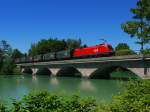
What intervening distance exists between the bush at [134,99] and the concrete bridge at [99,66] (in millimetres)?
26855

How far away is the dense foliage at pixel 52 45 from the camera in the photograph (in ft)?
376

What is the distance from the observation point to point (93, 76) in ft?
189

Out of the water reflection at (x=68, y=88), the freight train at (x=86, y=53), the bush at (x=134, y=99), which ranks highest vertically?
the freight train at (x=86, y=53)

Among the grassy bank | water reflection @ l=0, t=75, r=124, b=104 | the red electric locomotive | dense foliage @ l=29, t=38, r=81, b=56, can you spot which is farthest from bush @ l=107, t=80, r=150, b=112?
dense foliage @ l=29, t=38, r=81, b=56

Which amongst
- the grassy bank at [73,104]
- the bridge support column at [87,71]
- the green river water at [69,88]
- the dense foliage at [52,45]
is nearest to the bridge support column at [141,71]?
the green river water at [69,88]

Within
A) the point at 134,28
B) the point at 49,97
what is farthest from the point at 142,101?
the point at 134,28

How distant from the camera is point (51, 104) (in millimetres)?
6074

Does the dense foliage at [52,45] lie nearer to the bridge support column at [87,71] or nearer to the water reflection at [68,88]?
the bridge support column at [87,71]

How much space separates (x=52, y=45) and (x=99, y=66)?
62.3 m

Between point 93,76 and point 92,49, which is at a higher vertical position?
point 92,49

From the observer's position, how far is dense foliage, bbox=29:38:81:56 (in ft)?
376

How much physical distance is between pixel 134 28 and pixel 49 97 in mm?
34808

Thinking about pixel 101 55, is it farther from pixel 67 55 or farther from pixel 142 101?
pixel 142 101

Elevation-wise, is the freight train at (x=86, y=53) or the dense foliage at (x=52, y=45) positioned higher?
the dense foliage at (x=52, y=45)
